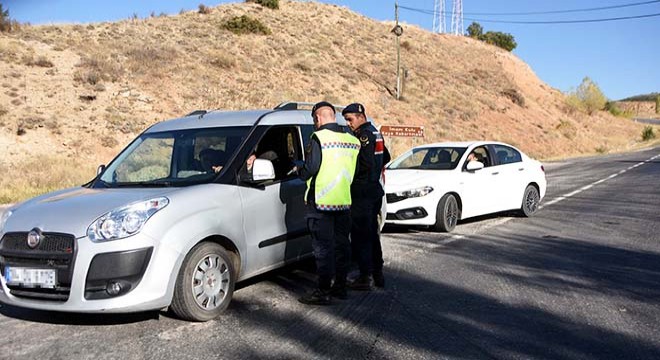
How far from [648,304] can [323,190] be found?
3122 mm

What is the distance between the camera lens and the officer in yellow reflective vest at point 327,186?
5.12 metres

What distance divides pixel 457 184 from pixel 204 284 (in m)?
5.47

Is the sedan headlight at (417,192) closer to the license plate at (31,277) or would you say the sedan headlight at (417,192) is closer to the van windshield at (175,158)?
the van windshield at (175,158)

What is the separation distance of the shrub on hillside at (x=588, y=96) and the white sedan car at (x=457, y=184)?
62701 millimetres

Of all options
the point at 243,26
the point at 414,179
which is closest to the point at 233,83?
the point at 243,26

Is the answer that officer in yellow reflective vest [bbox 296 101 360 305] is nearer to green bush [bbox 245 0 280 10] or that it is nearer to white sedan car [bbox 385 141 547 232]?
white sedan car [bbox 385 141 547 232]

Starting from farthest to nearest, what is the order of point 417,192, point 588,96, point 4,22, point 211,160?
→ 1. point 588,96
2. point 4,22
3. point 417,192
4. point 211,160

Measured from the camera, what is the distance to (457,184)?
Answer: 9258 mm

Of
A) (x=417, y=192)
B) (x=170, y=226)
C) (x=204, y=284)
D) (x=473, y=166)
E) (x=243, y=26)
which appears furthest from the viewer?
(x=243, y=26)

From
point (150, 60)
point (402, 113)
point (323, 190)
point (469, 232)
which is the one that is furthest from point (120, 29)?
point (323, 190)

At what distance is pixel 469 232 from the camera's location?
30.5 feet

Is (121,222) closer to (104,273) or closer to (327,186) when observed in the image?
(104,273)

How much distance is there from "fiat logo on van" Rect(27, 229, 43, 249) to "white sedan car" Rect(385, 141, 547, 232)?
217 inches

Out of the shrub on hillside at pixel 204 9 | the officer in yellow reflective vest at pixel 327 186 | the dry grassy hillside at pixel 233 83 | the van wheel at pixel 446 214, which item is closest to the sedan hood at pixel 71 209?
the officer in yellow reflective vest at pixel 327 186
